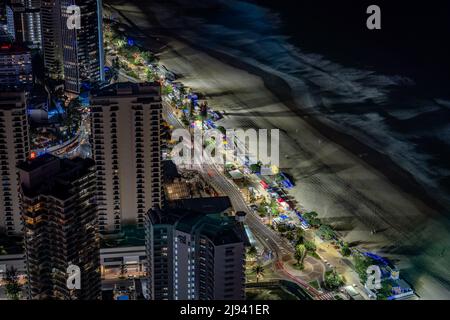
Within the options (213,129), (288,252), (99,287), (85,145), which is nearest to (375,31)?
(213,129)

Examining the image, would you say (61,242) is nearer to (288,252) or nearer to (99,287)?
(99,287)

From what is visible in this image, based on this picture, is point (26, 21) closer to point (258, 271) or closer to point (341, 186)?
point (341, 186)

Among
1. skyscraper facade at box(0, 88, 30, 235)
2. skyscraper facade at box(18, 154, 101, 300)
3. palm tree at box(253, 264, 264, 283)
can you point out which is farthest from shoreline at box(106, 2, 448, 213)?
skyscraper facade at box(18, 154, 101, 300)

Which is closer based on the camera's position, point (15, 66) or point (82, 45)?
point (82, 45)

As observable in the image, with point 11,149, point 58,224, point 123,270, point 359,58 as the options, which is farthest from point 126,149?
point 359,58

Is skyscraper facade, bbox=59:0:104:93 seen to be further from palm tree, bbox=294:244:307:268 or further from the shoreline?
palm tree, bbox=294:244:307:268

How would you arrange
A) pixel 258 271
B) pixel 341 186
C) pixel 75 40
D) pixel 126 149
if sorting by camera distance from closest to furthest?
1. pixel 258 271
2. pixel 126 149
3. pixel 341 186
4. pixel 75 40
